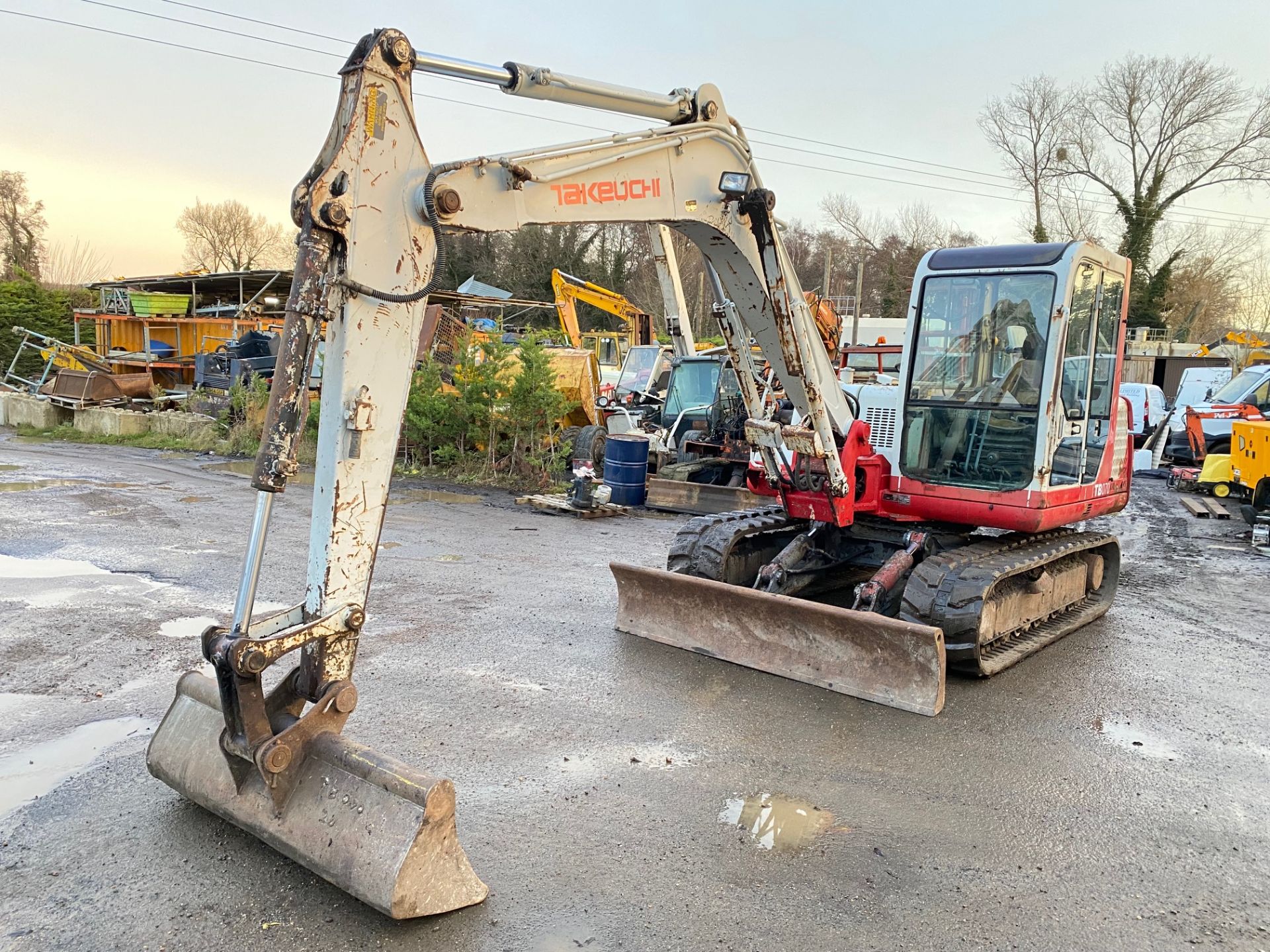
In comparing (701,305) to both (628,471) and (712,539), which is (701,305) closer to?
(628,471)

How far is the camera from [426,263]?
139 inches

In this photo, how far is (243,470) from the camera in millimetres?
14672

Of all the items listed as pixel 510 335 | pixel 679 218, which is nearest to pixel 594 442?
pixel 510 335

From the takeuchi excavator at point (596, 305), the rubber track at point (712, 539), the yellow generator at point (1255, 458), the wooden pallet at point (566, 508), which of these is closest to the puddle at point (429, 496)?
the wooden pallet at point (566, 508)

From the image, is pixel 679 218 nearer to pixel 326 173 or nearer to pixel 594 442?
pixel 326 173

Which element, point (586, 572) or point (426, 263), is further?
point (586, 572)

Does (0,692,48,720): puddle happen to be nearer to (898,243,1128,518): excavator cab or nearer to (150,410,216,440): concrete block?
(898,243,1128,518): excavator cab

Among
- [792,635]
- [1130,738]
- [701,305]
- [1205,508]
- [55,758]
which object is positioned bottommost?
[55,758]

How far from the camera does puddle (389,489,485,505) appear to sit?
1223 cm

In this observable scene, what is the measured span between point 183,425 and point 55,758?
52.4 ft

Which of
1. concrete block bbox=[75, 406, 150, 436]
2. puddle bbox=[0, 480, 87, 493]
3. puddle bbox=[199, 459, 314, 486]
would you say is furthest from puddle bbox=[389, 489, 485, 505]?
concrete block bbox=[75, 406, 150, 436]

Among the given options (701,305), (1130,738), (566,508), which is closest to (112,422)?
(566,508)

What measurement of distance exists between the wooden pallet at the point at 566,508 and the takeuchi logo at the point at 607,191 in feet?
23.7

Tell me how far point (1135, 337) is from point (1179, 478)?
23977mm
